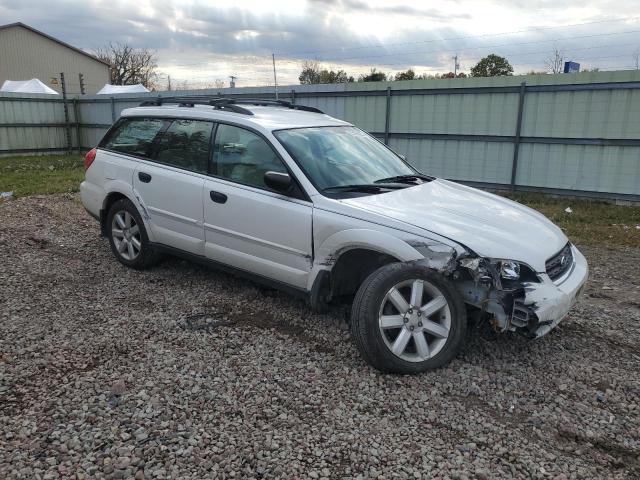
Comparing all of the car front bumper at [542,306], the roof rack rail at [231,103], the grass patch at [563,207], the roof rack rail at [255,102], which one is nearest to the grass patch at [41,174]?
the grass patch at [563,207]

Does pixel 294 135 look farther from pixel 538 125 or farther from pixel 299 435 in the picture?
pixel 538 125

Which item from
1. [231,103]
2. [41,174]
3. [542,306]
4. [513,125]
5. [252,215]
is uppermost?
[231,103]

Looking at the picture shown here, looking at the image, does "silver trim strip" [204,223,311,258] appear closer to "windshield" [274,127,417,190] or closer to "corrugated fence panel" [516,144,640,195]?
"windshield" [274,127,417,190]

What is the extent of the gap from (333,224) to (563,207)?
7.30m

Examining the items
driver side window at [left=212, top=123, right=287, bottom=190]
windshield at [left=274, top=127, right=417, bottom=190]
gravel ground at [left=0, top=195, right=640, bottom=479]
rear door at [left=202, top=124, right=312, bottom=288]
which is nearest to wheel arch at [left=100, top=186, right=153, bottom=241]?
gravel ground at [left=0, top=195, right=640, bottom=479]

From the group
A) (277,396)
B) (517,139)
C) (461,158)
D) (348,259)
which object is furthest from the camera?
(461,158)

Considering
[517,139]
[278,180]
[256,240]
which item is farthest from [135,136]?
[517,139]

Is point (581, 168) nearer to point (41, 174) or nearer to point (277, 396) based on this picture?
point (277, 396)

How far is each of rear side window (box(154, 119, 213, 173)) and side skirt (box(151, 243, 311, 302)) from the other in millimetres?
801

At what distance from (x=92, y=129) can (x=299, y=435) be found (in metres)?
18.1

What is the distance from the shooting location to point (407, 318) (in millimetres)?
3477

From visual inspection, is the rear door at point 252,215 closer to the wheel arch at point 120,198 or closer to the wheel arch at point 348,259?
the wheel arch at point 348,259

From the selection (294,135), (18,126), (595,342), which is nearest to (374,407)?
(595,342)

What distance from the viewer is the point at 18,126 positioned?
17.1 meters
